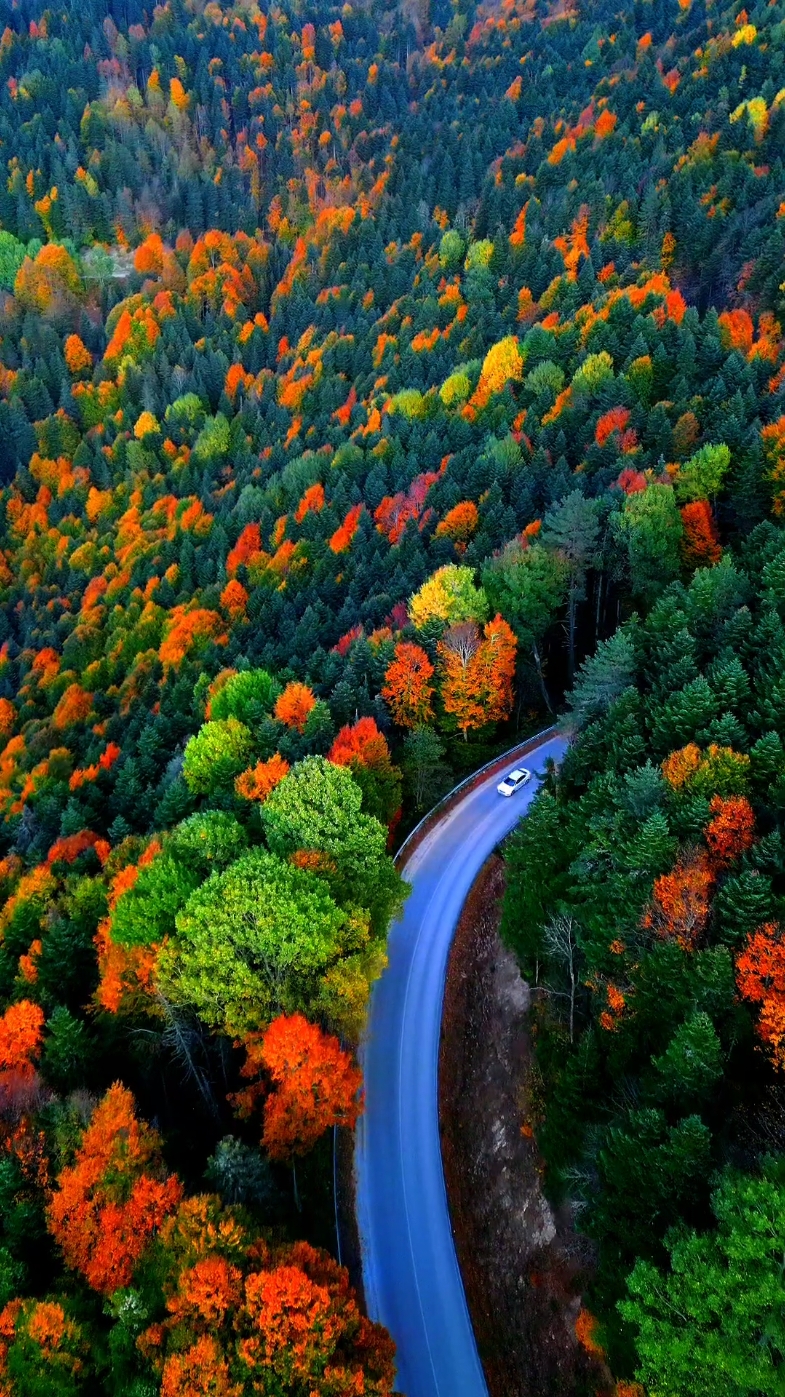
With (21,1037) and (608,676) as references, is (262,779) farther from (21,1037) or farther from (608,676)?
(608,676)

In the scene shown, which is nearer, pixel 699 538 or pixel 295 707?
pixel 295 707

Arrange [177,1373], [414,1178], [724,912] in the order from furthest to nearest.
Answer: [414,1178] → [724,912] → [177,1373]

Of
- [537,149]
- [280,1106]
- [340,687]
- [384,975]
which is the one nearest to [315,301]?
[537,149]

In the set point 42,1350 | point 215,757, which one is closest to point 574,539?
point 215,757

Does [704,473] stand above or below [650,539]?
above

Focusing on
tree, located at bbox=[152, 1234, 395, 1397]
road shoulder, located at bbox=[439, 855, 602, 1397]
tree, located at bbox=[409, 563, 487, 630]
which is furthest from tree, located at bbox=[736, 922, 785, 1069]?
tree, located at bbox=[409, 563, 487, 630]

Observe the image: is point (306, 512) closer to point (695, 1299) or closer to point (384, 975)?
point (384, 975)
